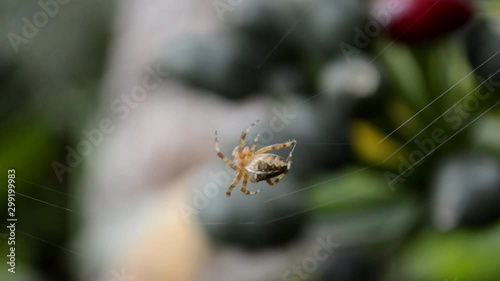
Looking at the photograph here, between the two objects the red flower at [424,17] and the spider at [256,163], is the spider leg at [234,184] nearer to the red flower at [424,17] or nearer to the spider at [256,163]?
the spider at [256,163]

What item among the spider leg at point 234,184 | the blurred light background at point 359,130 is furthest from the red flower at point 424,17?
the spider leg at point 234,184

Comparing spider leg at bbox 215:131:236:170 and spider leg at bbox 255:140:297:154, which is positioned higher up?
spider leg at bbox 215:131:236:170

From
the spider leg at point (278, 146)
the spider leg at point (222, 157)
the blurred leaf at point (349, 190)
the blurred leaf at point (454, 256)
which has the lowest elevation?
the blurred leaf at point (454, 256)

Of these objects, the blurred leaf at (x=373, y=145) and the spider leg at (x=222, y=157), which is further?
the spider leg at (x=222, y=157)

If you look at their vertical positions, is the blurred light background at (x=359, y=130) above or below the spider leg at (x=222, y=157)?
below

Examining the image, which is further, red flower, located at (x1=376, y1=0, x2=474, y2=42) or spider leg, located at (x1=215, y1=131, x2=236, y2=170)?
spider leg, located at (x1=215, y1=131, x2=236, y2=170)

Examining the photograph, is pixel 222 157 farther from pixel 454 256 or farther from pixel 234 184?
pixel 454 256

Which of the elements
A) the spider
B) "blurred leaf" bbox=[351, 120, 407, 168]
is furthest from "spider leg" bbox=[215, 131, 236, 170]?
"blurred leaf" bbox=[351, 120, 407, 168]

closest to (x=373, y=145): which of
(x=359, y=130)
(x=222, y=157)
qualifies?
(x=359, y=130)

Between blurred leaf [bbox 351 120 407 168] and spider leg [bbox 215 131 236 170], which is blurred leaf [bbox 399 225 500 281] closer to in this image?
blurred leaf [bbox 351 120 407 168]
